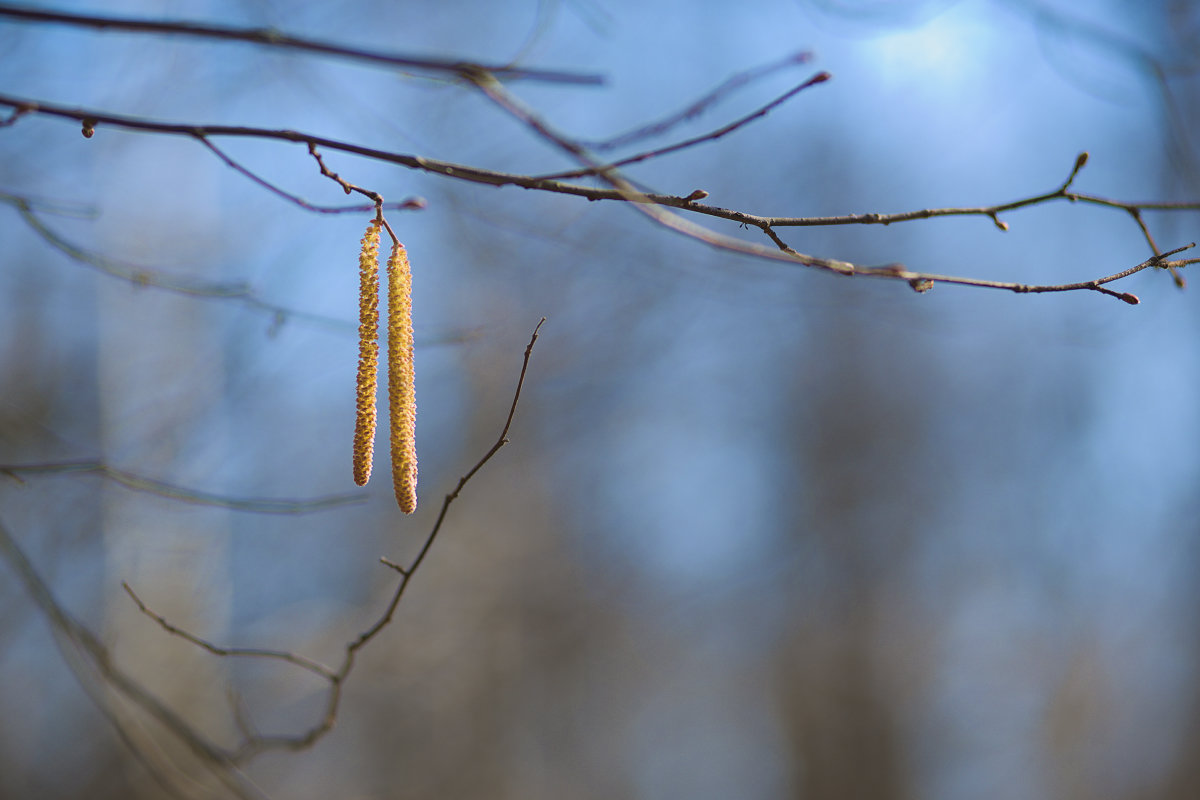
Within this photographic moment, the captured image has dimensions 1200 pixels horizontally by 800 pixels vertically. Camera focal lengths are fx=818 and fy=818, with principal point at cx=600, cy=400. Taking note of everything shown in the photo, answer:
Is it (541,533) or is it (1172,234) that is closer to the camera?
(1172,234)

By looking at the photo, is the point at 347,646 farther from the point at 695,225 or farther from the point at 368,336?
the point at 695,225

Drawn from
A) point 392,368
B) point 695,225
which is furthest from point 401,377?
point 695,225

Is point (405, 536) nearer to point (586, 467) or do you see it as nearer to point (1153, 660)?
point (586, 467)

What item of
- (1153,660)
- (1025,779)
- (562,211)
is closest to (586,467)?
(562,211)

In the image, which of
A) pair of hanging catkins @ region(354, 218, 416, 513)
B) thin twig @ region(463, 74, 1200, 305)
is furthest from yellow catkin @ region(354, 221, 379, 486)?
thin twig @ region(463, 74, 1200, 305)

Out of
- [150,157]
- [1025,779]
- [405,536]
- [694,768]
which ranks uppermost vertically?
[150,157]

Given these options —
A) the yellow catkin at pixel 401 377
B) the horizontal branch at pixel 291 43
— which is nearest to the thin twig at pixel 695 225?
the horizontal branch at pixel 291 43
